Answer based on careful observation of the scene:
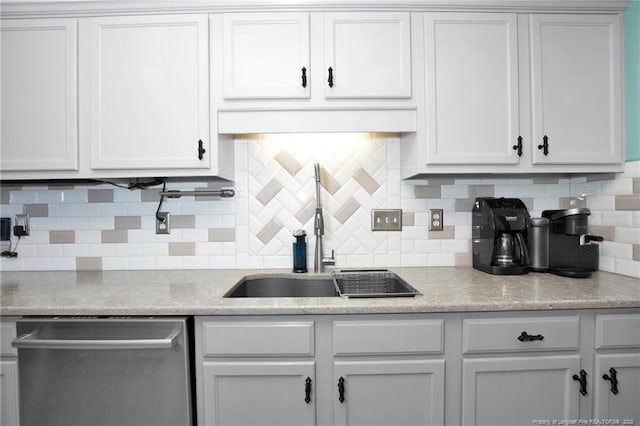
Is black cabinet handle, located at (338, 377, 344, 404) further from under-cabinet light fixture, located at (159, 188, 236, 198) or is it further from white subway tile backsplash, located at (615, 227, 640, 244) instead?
white subway tile backsplash, located at (615, 227, 640, 244)

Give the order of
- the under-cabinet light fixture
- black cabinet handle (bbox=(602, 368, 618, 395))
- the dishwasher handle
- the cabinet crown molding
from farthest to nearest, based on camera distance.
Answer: the under-cabinet light fixture
the cabinet crown molding
black cabinet handle (bbox=(602, 368, 618, 395))
the dishwasher handle

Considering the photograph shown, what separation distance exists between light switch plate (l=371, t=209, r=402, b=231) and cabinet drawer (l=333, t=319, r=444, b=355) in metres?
0.74

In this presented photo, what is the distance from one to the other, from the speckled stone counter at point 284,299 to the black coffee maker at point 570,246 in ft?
0.20

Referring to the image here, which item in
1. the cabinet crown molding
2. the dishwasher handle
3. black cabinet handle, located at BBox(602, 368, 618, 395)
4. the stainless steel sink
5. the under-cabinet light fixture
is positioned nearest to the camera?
the dishwasher handle

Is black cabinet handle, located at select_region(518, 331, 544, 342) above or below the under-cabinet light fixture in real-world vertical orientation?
below

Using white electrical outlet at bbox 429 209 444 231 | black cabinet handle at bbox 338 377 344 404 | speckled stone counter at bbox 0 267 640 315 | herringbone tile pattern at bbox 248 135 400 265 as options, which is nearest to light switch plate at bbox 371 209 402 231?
herringbone tile pattern at bbox 248 135 400 265

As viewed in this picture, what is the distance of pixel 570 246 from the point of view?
1688 millimetres

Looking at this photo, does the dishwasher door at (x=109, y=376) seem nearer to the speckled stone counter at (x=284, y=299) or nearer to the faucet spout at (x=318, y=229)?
the speckled stone counter at (x=284, y=299)

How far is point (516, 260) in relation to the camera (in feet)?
5.63

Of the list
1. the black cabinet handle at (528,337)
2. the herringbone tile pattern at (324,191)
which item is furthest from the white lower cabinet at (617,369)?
the herringbone tile pattern at (324,191)

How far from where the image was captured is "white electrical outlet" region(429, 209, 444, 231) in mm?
1938

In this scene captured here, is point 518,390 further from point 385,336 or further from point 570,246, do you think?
point 570,246

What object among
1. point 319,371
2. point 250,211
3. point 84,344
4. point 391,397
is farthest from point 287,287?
point 84,344

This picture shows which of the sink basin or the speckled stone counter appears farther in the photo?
the sink basin
